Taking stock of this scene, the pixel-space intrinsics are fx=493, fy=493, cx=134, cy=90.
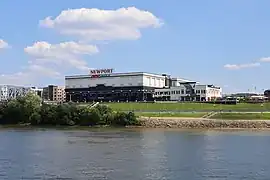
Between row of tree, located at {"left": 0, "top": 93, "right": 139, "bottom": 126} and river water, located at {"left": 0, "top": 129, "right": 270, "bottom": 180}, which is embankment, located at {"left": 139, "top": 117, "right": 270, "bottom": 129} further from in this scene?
river water, located at {"left": 0, "top": 129, "right": 270, "bottom": 180}

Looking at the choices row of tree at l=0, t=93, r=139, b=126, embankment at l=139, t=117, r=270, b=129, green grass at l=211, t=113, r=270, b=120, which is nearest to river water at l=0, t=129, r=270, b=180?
embankment at l=139, t=117, r=270, b=129

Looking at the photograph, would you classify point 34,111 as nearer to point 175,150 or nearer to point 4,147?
Result: point 4,147

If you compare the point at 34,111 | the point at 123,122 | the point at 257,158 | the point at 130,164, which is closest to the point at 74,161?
the point at 130,164

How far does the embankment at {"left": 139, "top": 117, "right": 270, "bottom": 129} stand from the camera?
102562 millimetres

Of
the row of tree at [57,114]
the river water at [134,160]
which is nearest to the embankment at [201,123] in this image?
the row of tree at [57,114]

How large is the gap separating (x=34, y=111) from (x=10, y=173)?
273ft

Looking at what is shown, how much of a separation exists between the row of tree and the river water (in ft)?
148

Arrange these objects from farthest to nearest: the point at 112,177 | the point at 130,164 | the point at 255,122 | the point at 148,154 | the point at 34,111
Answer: the point at 34,111 → the point at 255,122 → the point at 148,154 → the point at 130,164 → the point at 112,177

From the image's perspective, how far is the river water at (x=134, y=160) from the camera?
3994 centimetres

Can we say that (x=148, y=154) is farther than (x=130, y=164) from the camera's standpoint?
Yes

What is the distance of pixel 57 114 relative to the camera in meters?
118

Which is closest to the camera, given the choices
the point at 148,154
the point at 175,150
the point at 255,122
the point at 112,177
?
the point at 112,177

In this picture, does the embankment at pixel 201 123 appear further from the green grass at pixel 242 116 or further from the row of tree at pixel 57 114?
the green grass at pixel 242 116

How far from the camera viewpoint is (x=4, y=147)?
6031cm
